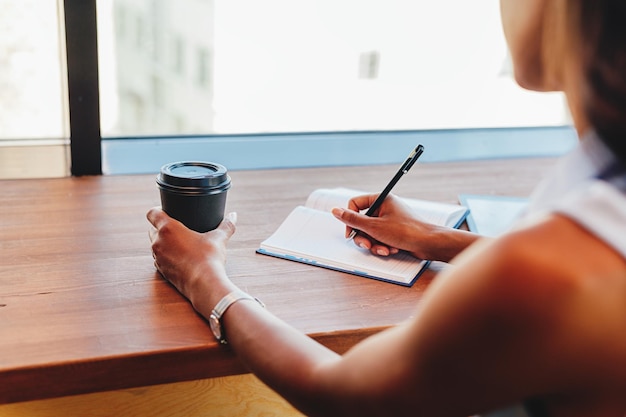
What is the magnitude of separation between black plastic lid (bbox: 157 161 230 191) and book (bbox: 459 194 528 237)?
1.62 feet

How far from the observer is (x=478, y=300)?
506 mm

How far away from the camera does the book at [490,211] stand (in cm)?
128

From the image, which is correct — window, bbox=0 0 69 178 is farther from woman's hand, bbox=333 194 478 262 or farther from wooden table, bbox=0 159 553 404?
woman's hand, bbox=333 194 478 262

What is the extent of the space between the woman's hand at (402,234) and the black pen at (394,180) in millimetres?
12

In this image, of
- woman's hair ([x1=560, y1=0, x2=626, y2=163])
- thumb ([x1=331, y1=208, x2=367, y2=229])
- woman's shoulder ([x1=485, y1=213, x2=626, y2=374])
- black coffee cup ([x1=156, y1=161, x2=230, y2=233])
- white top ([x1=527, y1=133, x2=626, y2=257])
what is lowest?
thumb ([x1=331, y1=208, x2=367, y2=229])

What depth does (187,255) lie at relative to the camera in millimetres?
964

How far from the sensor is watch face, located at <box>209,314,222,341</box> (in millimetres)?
843

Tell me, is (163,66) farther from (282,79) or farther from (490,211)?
(490,211)

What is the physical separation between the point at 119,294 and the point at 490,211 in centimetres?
75

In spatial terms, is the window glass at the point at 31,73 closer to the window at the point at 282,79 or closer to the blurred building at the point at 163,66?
the window at the point at 282,79

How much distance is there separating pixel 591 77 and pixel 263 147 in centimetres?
121

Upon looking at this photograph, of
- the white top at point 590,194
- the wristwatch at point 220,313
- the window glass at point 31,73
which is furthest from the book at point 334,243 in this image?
the window glass at point 31,73

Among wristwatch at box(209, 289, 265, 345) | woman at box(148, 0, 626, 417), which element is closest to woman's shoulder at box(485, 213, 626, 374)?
woman at box(148, 0, 626, 417)

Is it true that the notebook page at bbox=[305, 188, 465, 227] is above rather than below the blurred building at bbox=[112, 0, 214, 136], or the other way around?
below
